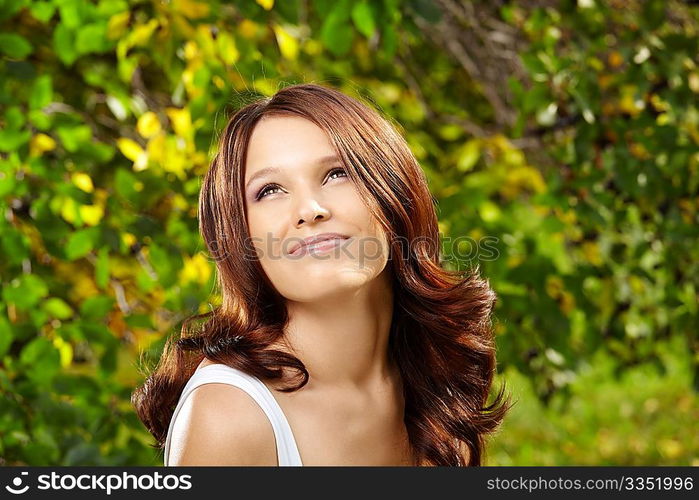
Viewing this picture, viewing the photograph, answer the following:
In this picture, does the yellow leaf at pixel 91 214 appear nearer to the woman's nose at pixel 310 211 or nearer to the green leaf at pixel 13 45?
the green leaf at pixel 13 45

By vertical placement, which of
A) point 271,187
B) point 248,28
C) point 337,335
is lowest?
point 248,28

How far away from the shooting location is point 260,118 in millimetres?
1284

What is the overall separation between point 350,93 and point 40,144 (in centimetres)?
80

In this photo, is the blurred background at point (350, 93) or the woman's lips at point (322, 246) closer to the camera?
the woman's lips at point (322, 246)

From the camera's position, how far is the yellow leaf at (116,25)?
220 centimetres

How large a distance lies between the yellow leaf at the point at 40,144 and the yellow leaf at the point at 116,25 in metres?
0.30

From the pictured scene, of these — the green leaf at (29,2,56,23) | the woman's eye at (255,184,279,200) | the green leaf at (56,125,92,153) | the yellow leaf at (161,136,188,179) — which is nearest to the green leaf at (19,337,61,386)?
the green leaf at (56,125,92,153)

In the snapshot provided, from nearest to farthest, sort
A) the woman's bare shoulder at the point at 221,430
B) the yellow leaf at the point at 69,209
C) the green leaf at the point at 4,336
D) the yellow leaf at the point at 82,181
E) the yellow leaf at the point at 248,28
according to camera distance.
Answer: the woman's bare shoulder at the point at 221,430 < the green leaf at the point at 4,336 < the yellow leaf at the point at 69,209 < the yellow leaf at the point at 82,181 < the yellow leaf at the point at 248,28

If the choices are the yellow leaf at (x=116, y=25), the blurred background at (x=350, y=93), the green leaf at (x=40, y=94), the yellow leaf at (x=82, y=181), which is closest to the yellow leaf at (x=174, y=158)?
the blurred background at (x=350, y=93)

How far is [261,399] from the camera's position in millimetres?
1191

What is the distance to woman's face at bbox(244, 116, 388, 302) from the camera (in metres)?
1.20

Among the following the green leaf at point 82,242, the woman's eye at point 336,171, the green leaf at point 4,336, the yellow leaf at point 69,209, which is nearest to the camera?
the woman's eye at point 336,171

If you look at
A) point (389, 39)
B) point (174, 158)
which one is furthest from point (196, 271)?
point (389, 39)
